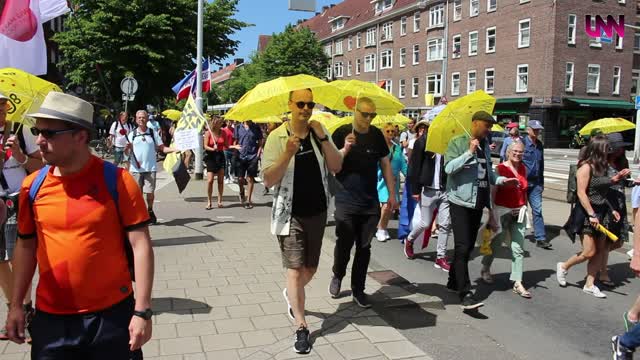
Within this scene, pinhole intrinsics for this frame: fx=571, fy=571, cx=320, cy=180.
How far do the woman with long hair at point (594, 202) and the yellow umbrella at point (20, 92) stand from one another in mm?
4991

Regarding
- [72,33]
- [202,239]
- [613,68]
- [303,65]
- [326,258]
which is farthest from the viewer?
[303,65]

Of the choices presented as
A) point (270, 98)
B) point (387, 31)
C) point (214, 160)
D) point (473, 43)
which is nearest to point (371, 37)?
point (387, 31)

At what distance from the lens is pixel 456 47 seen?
4462 cm

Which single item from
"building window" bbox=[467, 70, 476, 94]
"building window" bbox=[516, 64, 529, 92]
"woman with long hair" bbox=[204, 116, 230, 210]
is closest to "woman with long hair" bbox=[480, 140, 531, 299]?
"woman with long hair" bbox=[204, 116, 230, 210]

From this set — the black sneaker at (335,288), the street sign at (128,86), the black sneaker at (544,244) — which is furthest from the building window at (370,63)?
the black sneaker at (335,288)

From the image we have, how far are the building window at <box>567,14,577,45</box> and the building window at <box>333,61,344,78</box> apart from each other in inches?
1236

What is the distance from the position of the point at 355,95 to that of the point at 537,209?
14.1ft

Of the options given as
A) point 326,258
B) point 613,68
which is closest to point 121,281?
point 326,258

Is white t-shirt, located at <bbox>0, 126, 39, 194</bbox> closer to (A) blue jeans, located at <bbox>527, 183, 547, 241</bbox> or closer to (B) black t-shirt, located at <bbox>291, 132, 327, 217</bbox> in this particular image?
(B) black t-shirt, located at <bbox>291, 132, 327, 217</bbox>

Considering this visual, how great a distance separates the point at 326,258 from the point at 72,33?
27622 mm

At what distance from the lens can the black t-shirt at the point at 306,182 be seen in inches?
168

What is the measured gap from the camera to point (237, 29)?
3259 centimetres

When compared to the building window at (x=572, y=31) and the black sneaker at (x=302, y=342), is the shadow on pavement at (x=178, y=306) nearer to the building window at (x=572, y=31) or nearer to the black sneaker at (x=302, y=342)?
the black sneaker at (x=302, y=342)

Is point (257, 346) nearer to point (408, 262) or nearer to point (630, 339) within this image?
point (630, 339)
